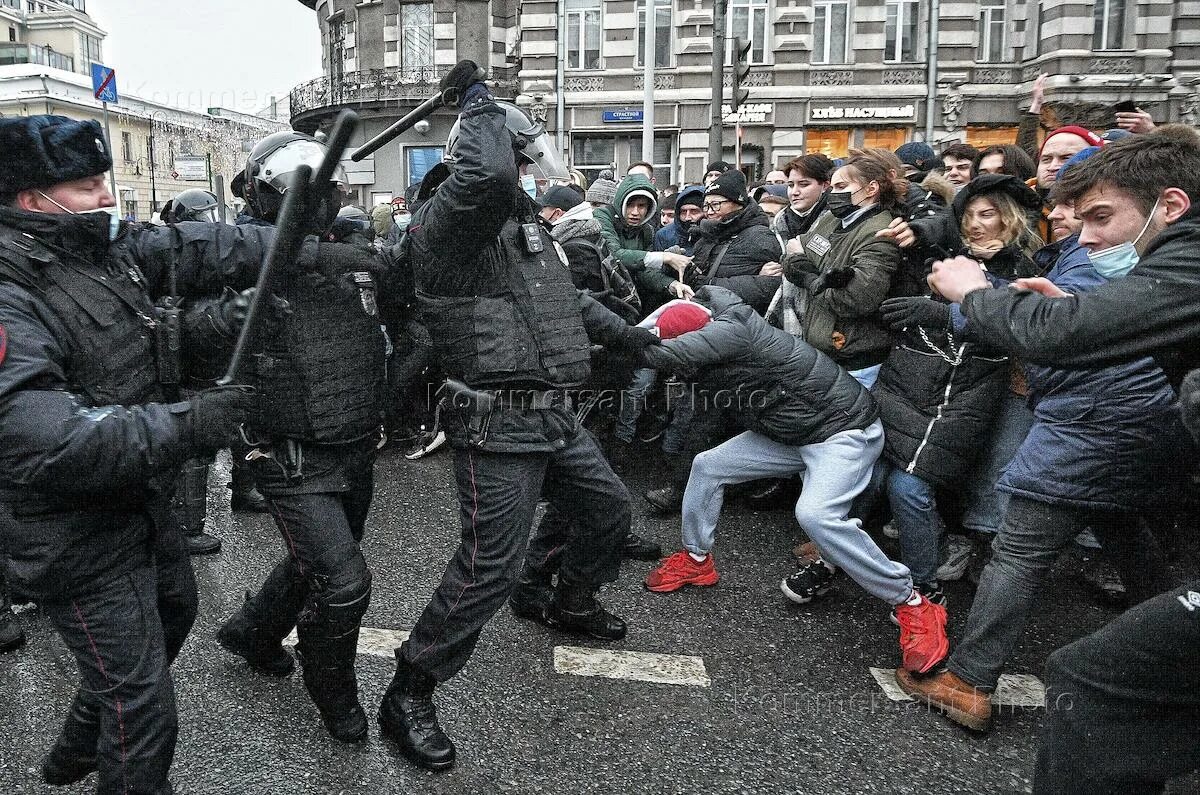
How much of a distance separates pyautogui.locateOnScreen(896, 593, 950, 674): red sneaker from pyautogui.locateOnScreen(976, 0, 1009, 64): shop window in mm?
21516

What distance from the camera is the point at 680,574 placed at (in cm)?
417

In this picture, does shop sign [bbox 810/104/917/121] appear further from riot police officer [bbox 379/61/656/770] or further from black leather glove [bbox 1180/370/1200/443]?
black leather glove [bbox 1180/370/1200/443]

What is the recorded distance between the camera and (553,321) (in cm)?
300

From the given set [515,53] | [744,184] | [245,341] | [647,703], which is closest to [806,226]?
[744,184]

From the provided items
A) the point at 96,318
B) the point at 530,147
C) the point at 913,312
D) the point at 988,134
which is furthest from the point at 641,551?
the point at 988,134

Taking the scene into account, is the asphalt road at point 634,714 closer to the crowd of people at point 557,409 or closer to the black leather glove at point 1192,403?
the crowd of people at point 557,409

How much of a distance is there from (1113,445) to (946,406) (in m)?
0.80

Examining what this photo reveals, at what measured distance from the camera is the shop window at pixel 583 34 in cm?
2297

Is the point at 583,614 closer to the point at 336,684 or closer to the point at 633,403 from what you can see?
the point at 336,684

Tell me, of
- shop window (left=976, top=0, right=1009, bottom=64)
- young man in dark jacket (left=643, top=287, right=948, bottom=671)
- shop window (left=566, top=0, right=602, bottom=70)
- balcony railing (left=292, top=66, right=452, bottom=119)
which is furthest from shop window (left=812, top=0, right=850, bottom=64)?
young man in dark jacket (left=643, top=287, right=948, bottom=671)

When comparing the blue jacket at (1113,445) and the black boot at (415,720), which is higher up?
the blue jacket at (1113,445)

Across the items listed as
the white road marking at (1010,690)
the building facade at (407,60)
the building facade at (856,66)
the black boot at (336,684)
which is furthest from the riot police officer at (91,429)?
the building facade at (407,60)

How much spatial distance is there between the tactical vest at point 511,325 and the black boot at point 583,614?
3.31ft

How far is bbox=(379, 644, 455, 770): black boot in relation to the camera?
2789 mm
